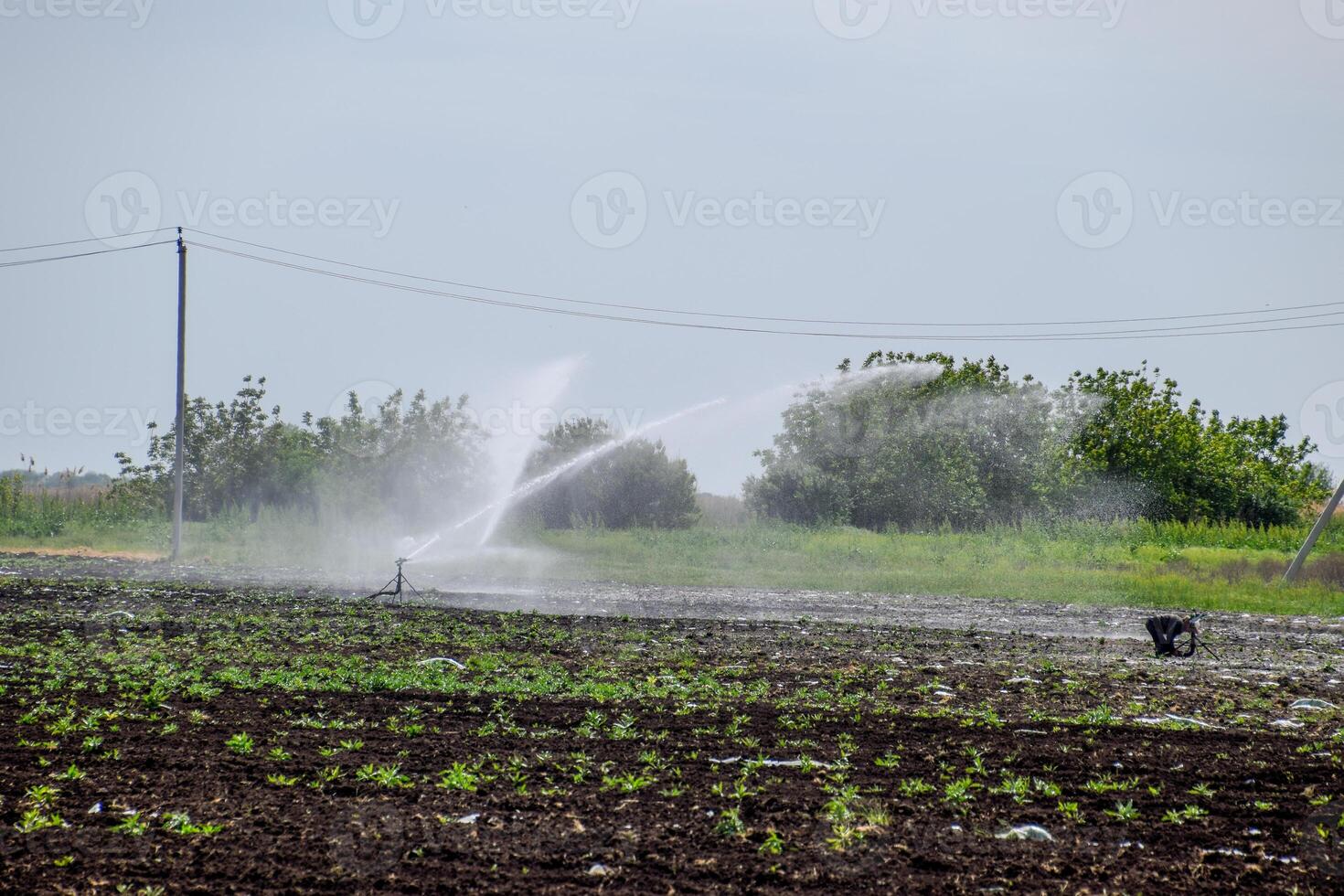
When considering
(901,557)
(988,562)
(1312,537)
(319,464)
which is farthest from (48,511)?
(1312,537)

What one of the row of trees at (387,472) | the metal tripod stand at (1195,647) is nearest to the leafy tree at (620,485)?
the row of trees at (387,472)

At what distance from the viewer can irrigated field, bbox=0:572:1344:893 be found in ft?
20.4

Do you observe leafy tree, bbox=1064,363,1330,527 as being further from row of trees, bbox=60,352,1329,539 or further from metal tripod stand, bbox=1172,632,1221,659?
metal tripod stand, bbox=1172,632,1221,659

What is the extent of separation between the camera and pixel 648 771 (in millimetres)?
8297

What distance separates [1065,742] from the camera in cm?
952

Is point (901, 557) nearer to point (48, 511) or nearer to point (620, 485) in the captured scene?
point (620, 485)

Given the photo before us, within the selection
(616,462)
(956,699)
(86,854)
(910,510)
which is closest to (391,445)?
(616,462)

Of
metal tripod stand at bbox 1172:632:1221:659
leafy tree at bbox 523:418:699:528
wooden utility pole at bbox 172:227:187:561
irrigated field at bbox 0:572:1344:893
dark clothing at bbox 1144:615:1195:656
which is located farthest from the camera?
leafy tree at bbox 523:418:699:528

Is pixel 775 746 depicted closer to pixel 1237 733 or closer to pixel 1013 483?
pixel 1237 733

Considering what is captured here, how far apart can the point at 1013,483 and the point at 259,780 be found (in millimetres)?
58269

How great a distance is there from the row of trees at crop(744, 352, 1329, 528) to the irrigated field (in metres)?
40.9

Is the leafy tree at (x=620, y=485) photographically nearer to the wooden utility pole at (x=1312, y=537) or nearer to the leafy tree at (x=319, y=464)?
the leafy tree at (x=319, y=464)

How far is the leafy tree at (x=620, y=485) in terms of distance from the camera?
5188 centimetres

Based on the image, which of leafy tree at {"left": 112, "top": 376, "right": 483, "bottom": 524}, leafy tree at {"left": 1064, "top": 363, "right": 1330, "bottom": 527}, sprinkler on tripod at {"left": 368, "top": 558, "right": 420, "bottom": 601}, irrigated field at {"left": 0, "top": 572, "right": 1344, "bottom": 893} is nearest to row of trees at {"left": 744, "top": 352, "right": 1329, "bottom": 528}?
leafy tree at {"left": 1064, "top": 363, "right": 1330, "bottom": 527}
